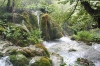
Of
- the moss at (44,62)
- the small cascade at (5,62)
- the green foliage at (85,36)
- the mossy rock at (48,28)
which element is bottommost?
the green foliage at (85,36)

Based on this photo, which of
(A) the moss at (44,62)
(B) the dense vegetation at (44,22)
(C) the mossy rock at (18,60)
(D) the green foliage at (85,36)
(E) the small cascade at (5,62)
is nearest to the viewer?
(C) the mossy rock at (18,60)

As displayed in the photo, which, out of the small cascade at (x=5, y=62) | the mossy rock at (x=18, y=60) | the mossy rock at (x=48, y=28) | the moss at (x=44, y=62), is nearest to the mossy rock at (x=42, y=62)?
the moss at (x=44, y=62)

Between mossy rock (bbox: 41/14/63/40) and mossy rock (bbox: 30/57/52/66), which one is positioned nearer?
mossy rock (bbox: 30/57/52/66)

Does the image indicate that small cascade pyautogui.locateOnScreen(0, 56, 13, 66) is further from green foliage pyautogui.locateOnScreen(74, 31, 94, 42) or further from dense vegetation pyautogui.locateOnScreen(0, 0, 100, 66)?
green foliage pyautogui.locateOnScreen(74, 31, 94, 42)

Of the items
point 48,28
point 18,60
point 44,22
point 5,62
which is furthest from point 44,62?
point 48,28

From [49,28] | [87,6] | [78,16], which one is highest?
[87,6]

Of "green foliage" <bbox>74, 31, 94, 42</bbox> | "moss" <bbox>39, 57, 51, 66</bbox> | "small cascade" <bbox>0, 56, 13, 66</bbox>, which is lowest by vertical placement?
"green foliage" <bbox>74, 31, 94, 42</bbox>

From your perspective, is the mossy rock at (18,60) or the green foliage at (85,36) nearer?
the mossy rock at (18,60)

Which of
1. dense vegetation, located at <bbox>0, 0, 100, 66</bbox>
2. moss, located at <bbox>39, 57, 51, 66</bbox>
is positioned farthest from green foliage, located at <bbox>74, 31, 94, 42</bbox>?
moss, located at <bbox>39, 57, 51, 66</bbox>

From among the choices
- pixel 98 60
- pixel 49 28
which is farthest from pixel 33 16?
pixel 98 60

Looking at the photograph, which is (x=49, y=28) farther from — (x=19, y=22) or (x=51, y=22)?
(x=19, y=22)

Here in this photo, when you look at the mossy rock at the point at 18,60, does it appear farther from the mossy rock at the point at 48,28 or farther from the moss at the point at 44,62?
the mossy rock at the point at 48,28

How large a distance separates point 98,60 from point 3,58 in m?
5.31

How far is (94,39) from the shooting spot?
15469 mm
